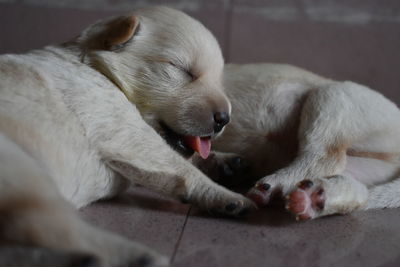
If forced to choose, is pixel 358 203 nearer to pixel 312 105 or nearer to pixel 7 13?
pixel 312 105

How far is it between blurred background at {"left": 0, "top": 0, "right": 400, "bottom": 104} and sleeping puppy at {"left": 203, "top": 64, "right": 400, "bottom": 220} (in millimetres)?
1402

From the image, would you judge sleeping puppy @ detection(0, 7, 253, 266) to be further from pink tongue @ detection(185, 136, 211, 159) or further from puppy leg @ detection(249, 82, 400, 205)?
puppy leg @ detection(249, 82, 400, 205)

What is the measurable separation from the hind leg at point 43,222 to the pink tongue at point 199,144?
1.20 meters

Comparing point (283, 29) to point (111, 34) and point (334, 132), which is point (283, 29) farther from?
point (111, 34)

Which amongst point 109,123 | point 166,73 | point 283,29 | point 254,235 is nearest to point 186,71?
point 166,73

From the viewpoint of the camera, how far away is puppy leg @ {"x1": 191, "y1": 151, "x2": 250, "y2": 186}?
3.21m

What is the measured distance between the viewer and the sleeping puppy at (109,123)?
5.55 ft

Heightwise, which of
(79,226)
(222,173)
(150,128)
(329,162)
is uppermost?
(79,226)

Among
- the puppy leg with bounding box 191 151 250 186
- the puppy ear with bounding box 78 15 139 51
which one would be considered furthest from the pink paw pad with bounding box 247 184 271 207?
the puppy ear with bounding box 78 15 139 51

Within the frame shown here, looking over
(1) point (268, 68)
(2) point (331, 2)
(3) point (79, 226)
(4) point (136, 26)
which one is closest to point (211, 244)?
(3) point (79, 226)

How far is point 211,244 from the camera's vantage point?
2.18 m

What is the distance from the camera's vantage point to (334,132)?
3.01m

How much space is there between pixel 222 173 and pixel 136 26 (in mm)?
988

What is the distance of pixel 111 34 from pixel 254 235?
1.30 meters
